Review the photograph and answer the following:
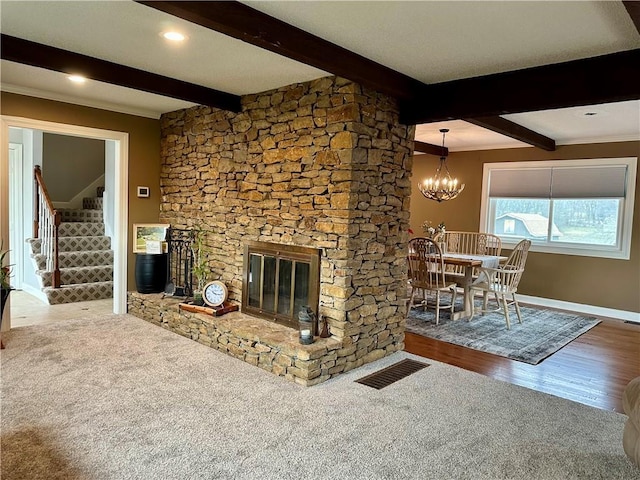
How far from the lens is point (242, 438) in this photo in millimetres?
2457

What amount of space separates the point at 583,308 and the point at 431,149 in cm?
312

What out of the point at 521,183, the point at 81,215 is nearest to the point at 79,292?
the point at 81,215

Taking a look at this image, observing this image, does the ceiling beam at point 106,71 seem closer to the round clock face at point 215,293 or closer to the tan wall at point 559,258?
the round clock face at point 215,293

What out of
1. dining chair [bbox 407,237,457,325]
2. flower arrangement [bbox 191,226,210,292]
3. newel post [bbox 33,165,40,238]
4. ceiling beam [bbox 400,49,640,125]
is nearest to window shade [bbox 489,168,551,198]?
dining chair [bbox 407,237,457,325]

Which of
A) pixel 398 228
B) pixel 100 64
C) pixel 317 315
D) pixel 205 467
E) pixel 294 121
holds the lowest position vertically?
pixel 205 467

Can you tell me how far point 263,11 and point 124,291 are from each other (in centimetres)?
382

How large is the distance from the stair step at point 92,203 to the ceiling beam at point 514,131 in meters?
5.90

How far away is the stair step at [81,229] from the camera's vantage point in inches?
256

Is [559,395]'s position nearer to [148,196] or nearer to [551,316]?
[551,316]

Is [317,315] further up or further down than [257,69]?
further down

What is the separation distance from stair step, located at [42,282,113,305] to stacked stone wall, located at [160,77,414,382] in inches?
88.4

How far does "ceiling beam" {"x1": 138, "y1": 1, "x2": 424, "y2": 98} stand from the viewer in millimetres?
2133

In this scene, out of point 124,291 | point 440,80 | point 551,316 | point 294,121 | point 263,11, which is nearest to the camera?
point 263,11

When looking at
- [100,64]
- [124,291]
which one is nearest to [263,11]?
[100,64]
